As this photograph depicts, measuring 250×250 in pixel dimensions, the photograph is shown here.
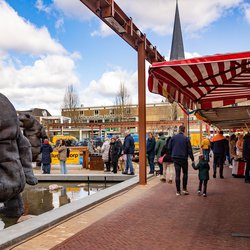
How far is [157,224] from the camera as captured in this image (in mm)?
6469

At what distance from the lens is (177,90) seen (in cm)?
579

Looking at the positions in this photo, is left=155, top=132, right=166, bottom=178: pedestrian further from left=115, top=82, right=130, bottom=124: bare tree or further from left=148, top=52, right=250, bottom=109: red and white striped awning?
left=115, top=82, right=130, bottom=124: bare tree

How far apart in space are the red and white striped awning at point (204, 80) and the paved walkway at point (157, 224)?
2151 mm

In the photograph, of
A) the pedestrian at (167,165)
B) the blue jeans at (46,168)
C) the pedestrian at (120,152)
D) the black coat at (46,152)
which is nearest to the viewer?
the pedestrian at (167,165)

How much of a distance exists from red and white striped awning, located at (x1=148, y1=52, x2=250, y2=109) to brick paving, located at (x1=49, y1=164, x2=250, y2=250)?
2147mm

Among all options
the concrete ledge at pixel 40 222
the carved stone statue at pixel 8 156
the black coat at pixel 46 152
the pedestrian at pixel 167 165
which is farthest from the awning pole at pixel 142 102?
the carved stone statue at pixel 8 156

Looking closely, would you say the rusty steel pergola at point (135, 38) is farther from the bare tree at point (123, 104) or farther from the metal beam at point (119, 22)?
the bare tree at point (123, 104)

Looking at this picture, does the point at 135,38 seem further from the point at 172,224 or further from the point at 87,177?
the point at 172,224

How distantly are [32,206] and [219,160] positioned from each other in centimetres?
694

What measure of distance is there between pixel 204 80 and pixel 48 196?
282 inches

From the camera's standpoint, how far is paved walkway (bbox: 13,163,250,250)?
5.33m

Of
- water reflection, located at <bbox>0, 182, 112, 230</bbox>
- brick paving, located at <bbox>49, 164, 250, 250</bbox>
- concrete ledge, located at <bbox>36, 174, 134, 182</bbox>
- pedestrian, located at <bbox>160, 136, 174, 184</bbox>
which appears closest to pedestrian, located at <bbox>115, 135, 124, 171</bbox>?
concrete ledge, located at <bbox>36, 174, 134, 182</bbox>

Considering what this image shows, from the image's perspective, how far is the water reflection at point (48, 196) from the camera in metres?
9.01

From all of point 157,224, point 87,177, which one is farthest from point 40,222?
point 87,177
